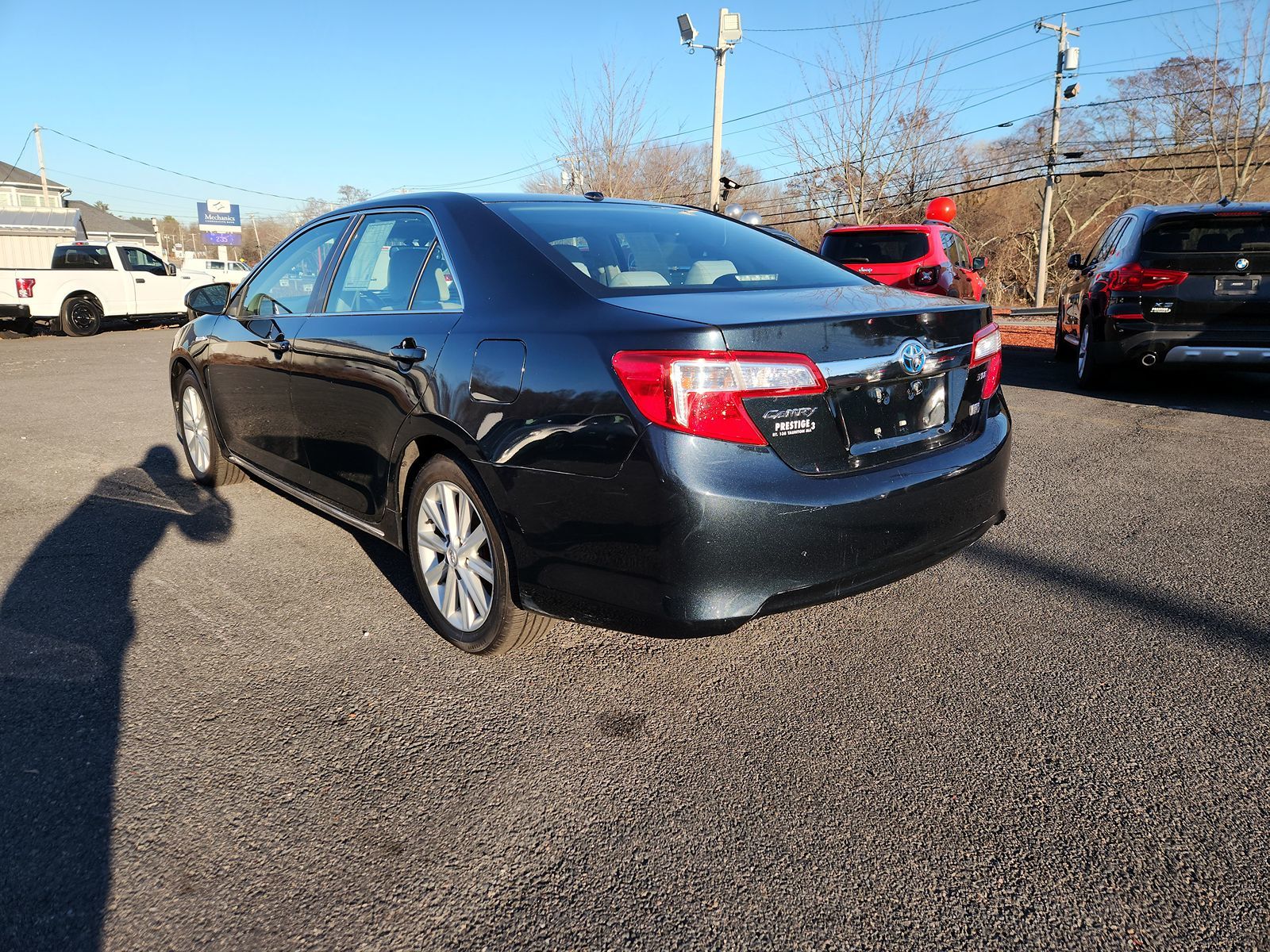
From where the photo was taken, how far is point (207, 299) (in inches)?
203

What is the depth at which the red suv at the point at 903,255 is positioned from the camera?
10.0 m

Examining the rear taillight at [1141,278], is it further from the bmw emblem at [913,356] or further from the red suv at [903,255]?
the bmw emblem at [913,356]

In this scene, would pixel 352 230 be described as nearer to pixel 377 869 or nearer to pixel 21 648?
pixel 21 648

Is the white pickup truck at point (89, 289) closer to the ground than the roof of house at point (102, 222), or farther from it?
closer to the ground

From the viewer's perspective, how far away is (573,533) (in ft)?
8.22

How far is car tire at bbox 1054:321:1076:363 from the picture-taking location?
10.4 meters

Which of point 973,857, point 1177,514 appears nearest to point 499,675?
point 973,857

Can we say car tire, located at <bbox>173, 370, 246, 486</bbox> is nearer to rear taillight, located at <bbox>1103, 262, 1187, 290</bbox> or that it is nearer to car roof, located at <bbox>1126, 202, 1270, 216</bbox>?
rear taillight, located at <bbox>1103, 262, 1187, 290</bbox>

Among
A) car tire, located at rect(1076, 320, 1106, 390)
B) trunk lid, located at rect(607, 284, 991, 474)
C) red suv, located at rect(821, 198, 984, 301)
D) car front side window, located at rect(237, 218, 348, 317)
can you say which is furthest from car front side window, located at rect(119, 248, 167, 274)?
trunk lid, located at rect(607, 284, 991, 474)

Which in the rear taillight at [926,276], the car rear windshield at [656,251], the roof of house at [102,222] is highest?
the roof of house at [102,222]

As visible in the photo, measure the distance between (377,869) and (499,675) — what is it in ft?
3.20

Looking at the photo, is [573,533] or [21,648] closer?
[573,533]

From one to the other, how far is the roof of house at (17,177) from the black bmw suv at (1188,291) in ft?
245

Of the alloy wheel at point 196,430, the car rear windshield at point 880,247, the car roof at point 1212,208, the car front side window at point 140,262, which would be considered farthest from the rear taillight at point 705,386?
the car front side window at point 140,262
